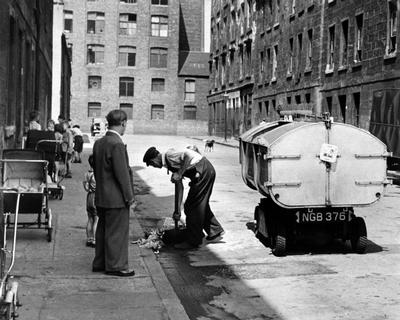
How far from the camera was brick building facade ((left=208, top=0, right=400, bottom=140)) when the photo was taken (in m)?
25.2

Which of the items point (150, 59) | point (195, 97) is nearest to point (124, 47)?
point (150, 59)

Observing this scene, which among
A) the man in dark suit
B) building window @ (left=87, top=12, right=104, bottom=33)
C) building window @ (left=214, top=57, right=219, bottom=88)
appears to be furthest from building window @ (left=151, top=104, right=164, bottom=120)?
the man in dark suit

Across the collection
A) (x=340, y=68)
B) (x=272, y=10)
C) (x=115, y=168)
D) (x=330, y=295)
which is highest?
(x=272, y=10)

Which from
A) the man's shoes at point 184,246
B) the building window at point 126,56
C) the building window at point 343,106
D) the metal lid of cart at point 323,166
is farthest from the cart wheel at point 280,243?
the building window at point 126,56

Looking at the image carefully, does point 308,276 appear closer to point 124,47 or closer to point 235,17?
point 235,17

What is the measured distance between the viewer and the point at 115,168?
6.44 m

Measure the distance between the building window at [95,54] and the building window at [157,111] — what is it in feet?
24.1

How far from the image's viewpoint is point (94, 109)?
65.2 meters

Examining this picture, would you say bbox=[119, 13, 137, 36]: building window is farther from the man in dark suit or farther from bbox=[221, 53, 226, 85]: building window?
the man in dark suit

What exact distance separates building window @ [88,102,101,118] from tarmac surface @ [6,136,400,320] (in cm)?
5586

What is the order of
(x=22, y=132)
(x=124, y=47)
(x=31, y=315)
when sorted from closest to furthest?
(x=31, y=315) → (x=22, y=132) → (x=124, y=47)

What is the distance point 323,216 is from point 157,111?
194 feet

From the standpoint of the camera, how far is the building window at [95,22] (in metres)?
64.9

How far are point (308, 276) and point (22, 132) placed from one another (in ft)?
46.7
